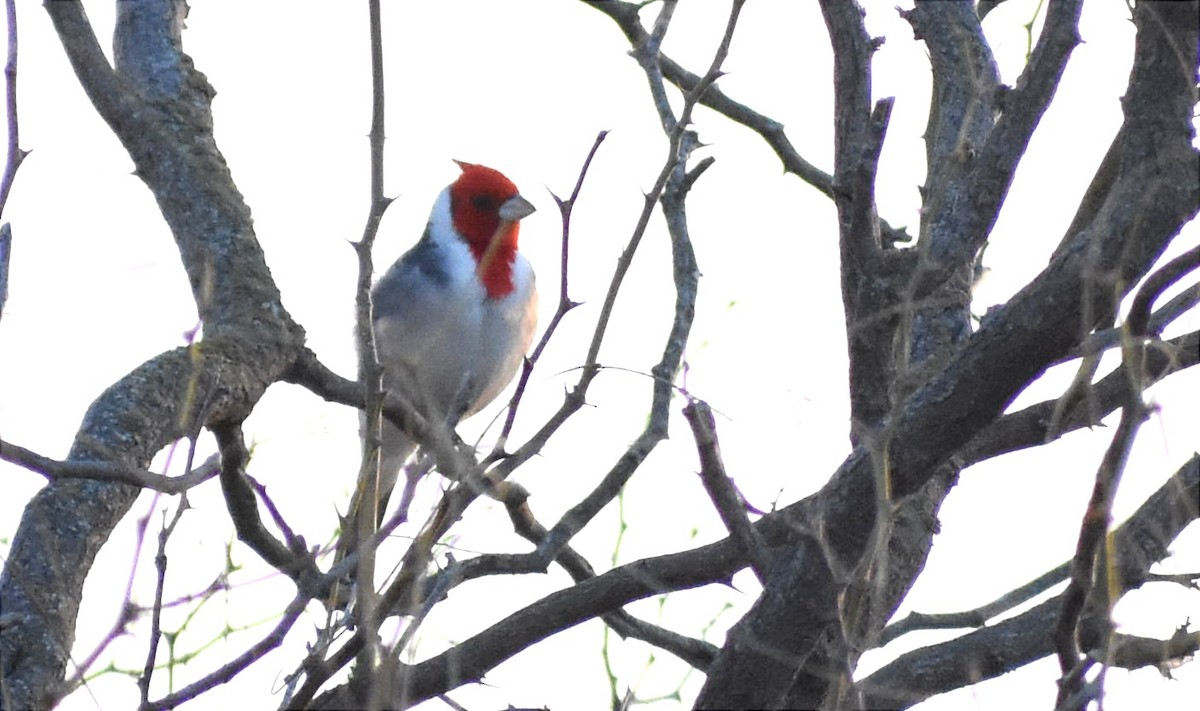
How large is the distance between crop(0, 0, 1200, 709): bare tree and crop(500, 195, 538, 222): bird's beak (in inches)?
90.4

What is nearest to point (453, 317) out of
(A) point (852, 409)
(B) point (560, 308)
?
(A) point (852, 409)

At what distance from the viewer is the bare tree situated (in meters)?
2.58

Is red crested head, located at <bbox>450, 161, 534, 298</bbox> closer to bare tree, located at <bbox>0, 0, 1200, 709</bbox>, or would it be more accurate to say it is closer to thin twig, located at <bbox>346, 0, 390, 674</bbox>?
bare tree, located at <bbox>0, 0, 1200, 709</bbox>

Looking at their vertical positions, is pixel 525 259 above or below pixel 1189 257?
above

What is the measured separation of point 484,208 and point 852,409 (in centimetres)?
374

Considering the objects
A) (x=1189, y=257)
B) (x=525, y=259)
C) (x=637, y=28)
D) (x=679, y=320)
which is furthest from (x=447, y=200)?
(x=1189, y=257)

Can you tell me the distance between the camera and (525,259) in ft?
22.6

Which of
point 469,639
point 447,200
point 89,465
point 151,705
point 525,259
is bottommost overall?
point 151,705

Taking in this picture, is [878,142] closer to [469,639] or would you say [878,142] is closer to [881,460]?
[881,460]

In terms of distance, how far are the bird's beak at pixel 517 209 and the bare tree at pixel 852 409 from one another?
2.30 m

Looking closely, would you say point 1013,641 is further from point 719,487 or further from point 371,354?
point 371,354

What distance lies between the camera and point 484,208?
7129 millimetres

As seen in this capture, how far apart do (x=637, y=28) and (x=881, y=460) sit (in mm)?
2475

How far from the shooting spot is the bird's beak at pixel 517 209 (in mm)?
6844
